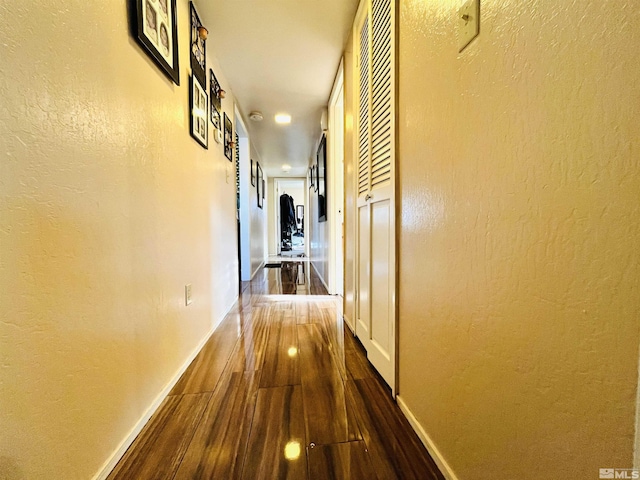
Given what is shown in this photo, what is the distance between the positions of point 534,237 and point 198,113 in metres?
1.85

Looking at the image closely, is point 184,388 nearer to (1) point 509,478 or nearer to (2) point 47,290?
(2) point 47,290

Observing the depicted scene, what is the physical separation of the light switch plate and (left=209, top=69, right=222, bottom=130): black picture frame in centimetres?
180

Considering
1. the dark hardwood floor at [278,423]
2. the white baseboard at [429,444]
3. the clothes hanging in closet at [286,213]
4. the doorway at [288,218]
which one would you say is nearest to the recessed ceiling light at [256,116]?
the dark hardwood floor at [278,423]

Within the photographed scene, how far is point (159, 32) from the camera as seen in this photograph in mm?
1216

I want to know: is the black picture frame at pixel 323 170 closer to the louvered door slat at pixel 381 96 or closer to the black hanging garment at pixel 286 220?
the louvered door slat at pixel 381 96

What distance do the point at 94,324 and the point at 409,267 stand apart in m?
1.04

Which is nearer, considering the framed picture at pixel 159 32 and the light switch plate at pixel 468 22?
the light switch plate at pixel 468 22

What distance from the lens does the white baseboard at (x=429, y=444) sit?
0.83 metres

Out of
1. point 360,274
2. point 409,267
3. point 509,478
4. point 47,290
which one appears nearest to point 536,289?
point 509,478

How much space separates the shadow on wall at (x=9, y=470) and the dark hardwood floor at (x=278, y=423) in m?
0.35

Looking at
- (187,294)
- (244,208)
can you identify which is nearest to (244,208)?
(244,208)

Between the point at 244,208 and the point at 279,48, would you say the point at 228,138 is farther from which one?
the point at 244,208

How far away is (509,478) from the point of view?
595 mm

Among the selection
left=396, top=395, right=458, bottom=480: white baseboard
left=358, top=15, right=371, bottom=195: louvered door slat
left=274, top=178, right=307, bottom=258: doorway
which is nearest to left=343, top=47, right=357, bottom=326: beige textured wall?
left=358, top=15, right=371, bottom=195: louvered door slat
